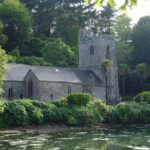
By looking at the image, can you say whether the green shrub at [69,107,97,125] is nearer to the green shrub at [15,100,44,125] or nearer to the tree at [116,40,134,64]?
the green shrub at [15,100,44,125]

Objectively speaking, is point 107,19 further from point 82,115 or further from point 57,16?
point 82,115

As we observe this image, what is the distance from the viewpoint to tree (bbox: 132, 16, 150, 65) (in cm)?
6638

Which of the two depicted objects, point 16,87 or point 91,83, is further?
point 91,83

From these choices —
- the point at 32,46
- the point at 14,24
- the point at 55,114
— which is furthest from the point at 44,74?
the point at 14,24

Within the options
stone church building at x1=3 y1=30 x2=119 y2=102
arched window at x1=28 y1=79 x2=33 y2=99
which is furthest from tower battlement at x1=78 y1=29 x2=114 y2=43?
arched window at x1=28 y1=79 x2=33 y2=99

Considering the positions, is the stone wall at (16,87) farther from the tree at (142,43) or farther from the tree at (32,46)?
the tree at (142,43)

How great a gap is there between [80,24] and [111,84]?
29855 millimetres

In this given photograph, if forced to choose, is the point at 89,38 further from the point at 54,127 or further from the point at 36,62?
the point at 54,127

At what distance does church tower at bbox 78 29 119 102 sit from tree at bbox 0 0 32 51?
15.0 meters

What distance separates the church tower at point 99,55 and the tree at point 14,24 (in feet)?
49.2

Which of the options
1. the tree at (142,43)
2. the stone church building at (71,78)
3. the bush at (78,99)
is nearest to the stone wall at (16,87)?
the stone church building at (71,78)

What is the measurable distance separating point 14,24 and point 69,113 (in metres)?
41.4

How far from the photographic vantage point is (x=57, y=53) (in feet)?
198

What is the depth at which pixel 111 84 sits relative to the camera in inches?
2048
